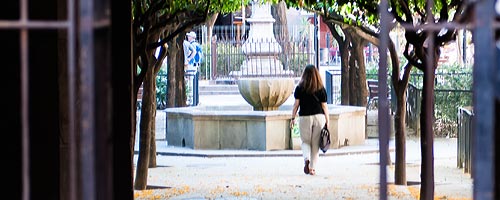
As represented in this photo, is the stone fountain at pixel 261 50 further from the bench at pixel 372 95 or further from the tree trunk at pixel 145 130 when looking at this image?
the tree trunk at pixel 145 130

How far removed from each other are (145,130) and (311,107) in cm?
251

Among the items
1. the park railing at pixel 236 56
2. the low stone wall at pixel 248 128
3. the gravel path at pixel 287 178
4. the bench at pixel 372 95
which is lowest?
the gravel path at pixel 287 178

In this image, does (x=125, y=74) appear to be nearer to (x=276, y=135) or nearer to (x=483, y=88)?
(x=483, y=88)

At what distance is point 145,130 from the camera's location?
1580 centimetres

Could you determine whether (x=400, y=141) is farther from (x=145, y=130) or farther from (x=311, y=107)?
(x=145, y=130)

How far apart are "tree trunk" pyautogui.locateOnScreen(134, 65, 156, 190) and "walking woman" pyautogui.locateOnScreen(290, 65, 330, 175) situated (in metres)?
2.28

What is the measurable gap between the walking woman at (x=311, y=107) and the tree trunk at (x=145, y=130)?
2.28 meters

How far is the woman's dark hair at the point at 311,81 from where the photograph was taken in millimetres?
15562

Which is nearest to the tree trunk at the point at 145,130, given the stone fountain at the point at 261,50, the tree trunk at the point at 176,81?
the tree trunk at the point at 176,81

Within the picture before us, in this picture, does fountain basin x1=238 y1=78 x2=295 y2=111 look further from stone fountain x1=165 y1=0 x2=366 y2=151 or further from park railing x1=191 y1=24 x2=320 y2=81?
park railing x1=191 y1=24 x2=320 y2=81

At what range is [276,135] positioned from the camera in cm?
2141

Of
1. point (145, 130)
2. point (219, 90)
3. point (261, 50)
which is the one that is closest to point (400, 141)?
point (145, 130)

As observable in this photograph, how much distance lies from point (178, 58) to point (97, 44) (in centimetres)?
2191

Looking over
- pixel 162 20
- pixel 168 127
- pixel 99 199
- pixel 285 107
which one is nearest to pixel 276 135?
pixel 168 127
